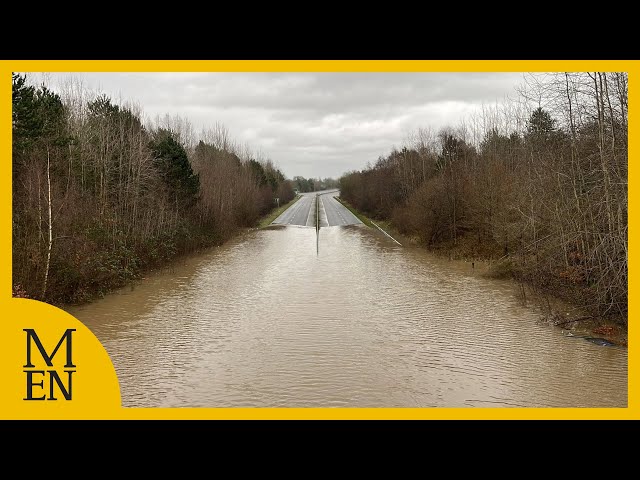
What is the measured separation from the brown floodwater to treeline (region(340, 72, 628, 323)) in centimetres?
167

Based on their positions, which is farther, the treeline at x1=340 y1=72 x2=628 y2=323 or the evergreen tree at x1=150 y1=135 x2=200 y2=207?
the evergreen tree at x1=150 y1=135 x2=200 y2=207

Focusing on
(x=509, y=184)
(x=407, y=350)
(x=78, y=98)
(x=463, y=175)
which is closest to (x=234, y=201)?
(x=78, y=98)

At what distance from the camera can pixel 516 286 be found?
20.6 meters

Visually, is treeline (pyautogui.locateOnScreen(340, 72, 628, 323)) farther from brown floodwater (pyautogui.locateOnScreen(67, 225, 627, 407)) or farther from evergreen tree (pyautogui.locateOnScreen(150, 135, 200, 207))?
evergreen tree (pyautogui.locateOnScreen(150, 135, 200, 207))

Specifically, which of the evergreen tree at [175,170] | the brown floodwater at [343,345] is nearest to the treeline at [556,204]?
the brown floodwater at [343,345]

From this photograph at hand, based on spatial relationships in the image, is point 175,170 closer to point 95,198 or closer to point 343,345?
point 95,198

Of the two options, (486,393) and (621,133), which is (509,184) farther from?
(486,393)

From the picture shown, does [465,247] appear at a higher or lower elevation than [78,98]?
lower

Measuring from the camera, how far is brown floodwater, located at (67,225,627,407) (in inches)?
388

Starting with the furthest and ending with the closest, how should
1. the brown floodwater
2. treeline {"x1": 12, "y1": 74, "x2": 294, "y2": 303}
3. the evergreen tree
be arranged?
the evergreen tree, treeline {"x1": 12, "y1": 74, "x2": 294, "y2": 303}, the brown floodwater

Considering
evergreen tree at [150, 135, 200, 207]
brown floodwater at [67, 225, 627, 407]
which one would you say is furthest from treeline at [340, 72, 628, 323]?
evergreen tree at [150, 135, 200, 207]

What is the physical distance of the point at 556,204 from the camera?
644 inches

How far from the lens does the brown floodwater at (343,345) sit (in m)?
9.87

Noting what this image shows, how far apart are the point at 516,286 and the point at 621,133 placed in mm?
8871
